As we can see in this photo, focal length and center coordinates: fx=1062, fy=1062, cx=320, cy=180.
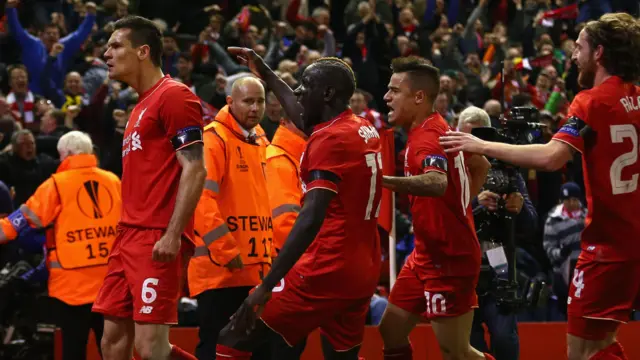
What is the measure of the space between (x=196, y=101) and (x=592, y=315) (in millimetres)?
2589

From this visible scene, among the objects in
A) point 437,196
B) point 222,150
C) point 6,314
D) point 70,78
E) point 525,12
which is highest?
point 525,12

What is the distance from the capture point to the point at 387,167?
29.6 ft

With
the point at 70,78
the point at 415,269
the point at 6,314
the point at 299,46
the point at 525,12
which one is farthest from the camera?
the point at 525,12

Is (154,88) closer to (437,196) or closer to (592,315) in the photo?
(437,196)

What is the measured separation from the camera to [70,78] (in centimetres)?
1309

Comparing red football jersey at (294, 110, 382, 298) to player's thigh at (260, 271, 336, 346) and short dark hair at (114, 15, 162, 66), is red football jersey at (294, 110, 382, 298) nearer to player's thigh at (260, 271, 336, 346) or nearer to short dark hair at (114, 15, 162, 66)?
player's thigh at (260, 271, 336, 346)

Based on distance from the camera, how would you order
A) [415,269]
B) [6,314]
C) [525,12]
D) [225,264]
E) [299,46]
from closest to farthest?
[415,269], [225,264], [6,314], [299,46], [525,12]

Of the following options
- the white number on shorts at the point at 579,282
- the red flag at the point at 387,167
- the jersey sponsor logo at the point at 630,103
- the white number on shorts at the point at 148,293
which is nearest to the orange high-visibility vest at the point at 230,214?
the red flag at the point at 387,167

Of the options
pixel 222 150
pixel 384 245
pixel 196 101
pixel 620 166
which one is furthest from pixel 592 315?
pixel 384 245

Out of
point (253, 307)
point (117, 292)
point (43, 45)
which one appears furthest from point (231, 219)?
point (43, 45)

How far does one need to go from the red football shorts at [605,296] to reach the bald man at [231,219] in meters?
2.77

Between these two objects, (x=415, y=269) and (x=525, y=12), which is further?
(x=525, y=12)

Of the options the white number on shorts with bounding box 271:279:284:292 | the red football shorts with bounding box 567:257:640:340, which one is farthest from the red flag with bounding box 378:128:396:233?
the red football shorts with bounding box 567:257:640:340

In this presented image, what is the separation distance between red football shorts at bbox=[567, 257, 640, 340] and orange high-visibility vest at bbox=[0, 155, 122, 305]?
14.5 feet
